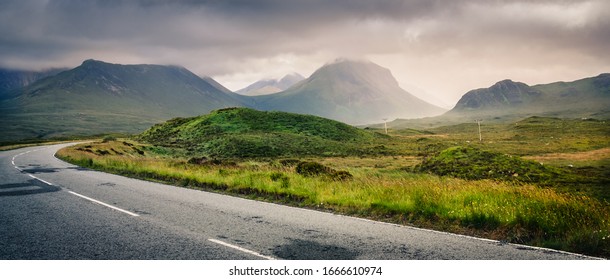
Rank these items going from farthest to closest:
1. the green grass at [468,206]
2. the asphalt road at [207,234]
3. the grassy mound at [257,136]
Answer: the grassy mound at [257,136] → the green grass at [468,206] → the asphalt road at [207,234]

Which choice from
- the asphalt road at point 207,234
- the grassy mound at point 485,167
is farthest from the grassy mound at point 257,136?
the asphalt road at point 207,234

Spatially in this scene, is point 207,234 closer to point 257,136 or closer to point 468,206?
point 468,206

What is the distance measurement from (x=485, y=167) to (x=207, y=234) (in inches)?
1123

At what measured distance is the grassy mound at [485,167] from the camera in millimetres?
28406

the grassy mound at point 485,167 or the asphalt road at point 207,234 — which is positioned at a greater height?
the asphalt road at point 207,234

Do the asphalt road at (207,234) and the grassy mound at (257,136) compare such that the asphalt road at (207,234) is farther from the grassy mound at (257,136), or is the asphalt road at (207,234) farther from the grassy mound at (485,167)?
the grassy mound at (257,136)

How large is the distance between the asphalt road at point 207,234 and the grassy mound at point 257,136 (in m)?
48.9

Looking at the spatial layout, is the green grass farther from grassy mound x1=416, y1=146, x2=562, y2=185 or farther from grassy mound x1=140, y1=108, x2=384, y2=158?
grassy mound x1=140, y1=108, x2=384, y2=158

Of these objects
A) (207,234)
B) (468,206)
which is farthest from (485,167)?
(207,234)

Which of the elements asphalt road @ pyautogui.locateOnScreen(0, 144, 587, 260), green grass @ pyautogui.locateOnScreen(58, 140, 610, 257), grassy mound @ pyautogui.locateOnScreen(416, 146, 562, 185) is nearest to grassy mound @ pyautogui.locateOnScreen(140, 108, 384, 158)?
grassy mound @ pyautogui.locateOnScreen(416, 146, 562, 185)
